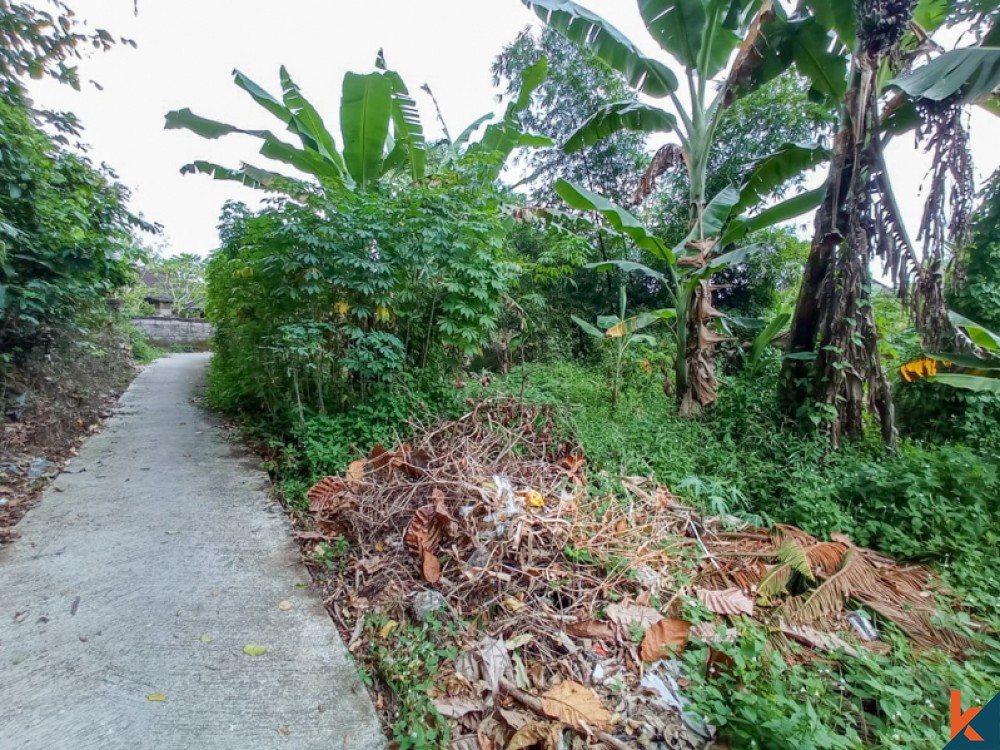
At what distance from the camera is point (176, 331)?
14.5 meters

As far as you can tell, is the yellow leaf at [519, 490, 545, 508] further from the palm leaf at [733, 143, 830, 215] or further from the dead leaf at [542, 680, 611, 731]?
the palm leaf at [733, 143, 830, 215]

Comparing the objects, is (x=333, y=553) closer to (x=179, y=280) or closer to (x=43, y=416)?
(x=43, y=416)

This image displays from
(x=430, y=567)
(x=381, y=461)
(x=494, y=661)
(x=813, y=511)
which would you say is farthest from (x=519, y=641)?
(x=813, y=511)

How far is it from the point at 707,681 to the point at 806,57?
16.4 ft

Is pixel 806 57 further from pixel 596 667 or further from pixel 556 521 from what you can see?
pixel 596 667

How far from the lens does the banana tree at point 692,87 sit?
396 centimetres

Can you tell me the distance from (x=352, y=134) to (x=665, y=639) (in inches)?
213

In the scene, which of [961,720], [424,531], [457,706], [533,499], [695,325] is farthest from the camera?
[695,325]

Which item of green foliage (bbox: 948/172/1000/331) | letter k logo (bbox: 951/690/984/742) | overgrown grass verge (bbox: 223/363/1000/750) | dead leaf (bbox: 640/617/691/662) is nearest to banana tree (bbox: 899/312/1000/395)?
overgrown grass verge (bbox: 223/363/1000/750)

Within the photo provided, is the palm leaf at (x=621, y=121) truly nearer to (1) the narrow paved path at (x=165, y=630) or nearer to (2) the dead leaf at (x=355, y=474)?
(2) the dead leaf at (x=355, y=474)

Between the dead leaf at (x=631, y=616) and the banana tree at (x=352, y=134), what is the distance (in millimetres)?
4203

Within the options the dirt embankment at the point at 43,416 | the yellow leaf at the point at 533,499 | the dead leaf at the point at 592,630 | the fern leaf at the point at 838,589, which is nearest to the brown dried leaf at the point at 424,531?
the yellow leaf at the point at 533,499

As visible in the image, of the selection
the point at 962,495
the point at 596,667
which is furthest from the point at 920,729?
the point at 962,495

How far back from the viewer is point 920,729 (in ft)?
4.19
